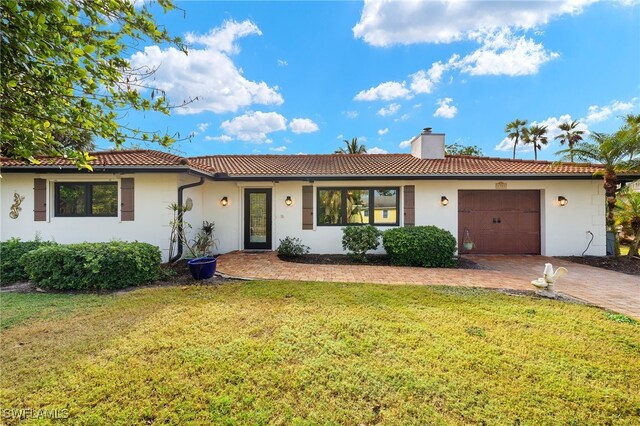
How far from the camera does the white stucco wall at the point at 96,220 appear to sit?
8.14 m

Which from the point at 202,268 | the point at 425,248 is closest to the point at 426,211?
the point at 425,248

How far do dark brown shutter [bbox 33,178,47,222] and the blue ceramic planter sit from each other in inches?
232

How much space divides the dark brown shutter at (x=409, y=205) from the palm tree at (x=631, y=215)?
708 cm

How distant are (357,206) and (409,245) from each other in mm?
2557

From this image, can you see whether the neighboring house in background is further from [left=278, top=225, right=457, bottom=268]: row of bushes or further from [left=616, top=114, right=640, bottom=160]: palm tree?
[left=278, top=225, right=457, bottom=268]: row of bushes

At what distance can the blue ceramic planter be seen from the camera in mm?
6168

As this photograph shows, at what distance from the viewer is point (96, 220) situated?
322 inches

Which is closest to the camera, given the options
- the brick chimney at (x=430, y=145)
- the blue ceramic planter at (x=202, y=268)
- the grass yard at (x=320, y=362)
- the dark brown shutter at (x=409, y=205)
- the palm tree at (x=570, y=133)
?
the grass yard at (x=320, y=362)

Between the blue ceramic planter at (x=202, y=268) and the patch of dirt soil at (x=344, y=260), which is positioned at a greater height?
the blue ceramic planter at (x=202, y=268)

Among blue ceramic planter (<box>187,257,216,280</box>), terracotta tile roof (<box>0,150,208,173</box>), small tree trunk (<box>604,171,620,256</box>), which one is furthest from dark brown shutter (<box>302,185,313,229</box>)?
small tree trunk (<box>604,171,620,256</box>)

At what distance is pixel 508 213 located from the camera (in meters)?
9.94

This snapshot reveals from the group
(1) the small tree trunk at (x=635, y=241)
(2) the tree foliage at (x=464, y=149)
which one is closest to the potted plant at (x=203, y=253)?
(1) the small tree trunk at (x=635, y=241)

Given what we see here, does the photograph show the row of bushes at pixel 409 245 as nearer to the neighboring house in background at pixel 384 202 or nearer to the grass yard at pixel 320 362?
the neighboring house in background at pixel 384 202

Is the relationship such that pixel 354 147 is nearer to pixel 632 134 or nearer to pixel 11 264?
pixel 632 134
